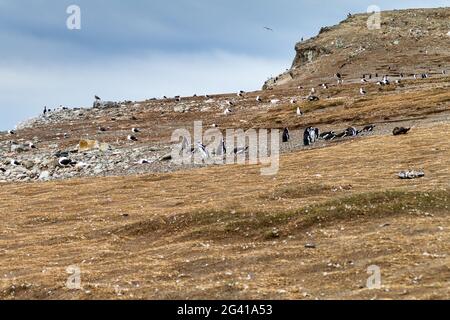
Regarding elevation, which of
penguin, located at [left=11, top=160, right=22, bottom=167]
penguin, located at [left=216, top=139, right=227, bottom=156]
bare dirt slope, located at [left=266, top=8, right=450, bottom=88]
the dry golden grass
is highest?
bare dirt slope, located at [left=266, top=8, right=450, bottom=88]

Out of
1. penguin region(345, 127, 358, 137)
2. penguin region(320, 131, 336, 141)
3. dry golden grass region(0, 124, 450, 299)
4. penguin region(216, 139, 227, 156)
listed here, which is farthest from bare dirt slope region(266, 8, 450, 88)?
dry golden grass region(0, 124, 450, 299)

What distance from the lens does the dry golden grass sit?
15367mm

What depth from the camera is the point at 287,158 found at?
134 feet

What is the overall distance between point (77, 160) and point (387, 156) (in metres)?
30.6

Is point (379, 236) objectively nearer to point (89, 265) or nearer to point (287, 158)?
point (89, 265)

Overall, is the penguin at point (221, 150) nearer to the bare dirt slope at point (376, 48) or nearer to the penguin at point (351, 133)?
the penguin at point (351, 133)

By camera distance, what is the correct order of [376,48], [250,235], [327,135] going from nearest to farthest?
1. [250,235]
2. [327,135]
3. [376,48]

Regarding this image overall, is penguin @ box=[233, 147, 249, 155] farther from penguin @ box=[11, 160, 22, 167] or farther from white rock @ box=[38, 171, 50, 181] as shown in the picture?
penguin @ box=[11, 160, 22, 167]

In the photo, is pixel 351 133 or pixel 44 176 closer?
pixel 351 133

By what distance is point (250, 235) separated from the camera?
20969 mm

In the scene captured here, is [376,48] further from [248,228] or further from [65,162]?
[248,228]

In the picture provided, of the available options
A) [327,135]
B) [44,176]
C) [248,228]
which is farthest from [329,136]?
[248,228]

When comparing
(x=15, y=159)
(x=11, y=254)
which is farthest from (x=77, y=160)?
(x=11, y=254)

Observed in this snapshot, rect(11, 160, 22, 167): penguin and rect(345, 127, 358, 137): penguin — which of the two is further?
rect(11, 160, 22, 167): penguin
